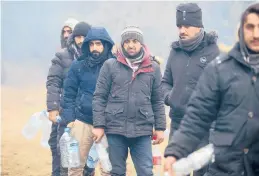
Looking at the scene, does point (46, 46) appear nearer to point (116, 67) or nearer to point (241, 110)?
point (116, 67)

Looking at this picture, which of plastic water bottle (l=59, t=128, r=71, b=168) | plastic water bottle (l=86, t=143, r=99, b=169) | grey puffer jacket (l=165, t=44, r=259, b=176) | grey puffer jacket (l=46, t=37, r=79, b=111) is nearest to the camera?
grey puffer jacket (l=165, t=44, r=259, b=176)

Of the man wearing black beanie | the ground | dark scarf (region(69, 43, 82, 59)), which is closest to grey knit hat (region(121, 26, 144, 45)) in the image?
the man wearing black beanie

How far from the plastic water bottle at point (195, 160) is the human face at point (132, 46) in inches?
83.6

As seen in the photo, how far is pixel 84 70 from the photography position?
5824 mm

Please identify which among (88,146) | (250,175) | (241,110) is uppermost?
(241,110)

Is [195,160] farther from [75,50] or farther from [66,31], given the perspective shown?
[66,31]

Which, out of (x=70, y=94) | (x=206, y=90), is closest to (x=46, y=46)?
(x=70, y=94)

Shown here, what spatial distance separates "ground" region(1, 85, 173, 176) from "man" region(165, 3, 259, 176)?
15.6 feet

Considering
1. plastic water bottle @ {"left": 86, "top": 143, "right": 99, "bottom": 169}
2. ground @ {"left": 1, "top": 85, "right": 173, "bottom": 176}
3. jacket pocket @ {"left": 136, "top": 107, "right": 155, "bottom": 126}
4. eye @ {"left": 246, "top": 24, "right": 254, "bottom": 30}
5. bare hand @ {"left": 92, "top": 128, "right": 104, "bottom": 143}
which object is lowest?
ground @ {"left": 1, "top": 85, "right": 173, "bottom": 176}

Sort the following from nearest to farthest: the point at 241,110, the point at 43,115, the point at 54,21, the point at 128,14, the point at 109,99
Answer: the point at 241,110 → the point at 109,99 → the point at 43,115 → the point at 128,14 → the point at 54,21

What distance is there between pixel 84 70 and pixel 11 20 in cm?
3122

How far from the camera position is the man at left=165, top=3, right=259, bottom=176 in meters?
3.08

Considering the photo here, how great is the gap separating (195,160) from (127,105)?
6.20 feet

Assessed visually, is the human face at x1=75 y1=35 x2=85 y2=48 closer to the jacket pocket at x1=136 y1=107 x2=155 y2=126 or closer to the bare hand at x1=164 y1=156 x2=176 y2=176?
the jacket pocket at x1=136 y1=107 x2=155 y2=126
